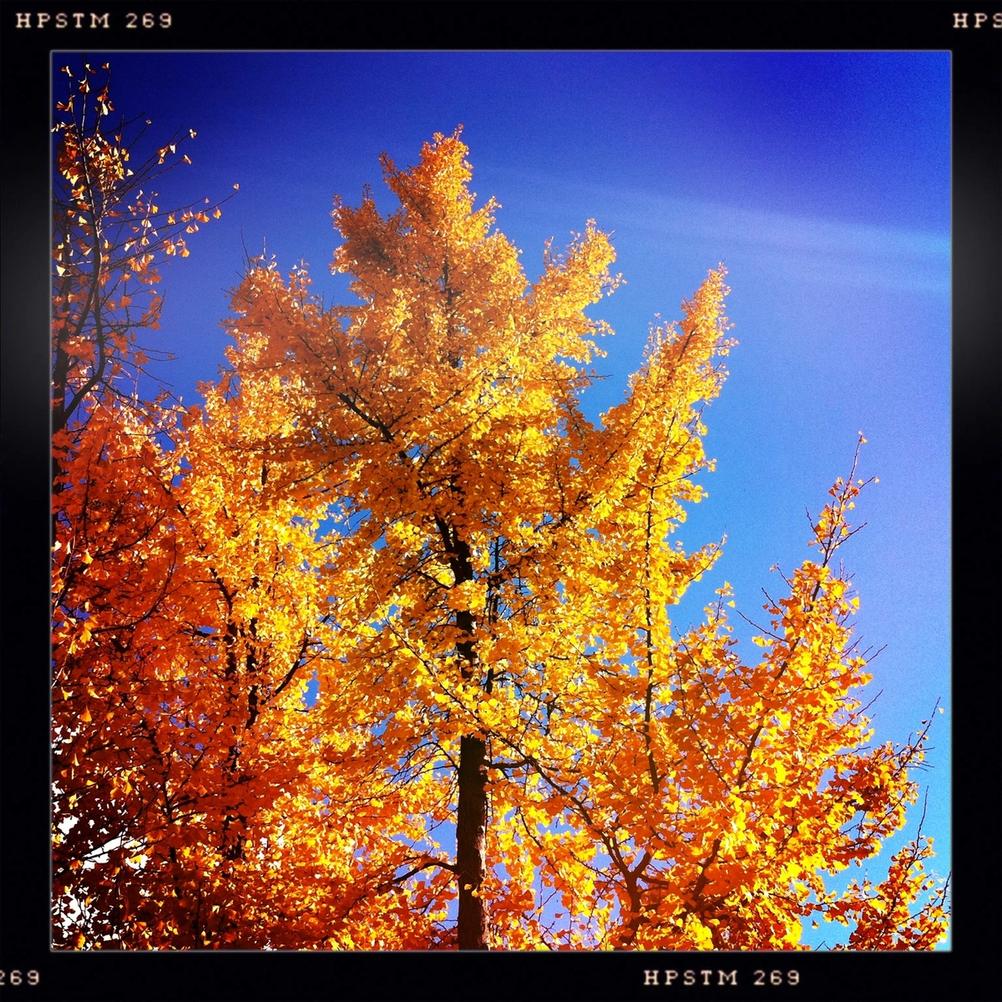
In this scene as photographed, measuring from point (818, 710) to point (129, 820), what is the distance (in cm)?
506

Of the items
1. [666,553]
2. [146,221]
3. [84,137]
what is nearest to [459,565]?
[666,553]

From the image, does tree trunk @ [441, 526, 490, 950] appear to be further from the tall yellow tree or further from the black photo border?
the black photo border

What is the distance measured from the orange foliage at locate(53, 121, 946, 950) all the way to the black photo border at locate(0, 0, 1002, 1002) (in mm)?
910

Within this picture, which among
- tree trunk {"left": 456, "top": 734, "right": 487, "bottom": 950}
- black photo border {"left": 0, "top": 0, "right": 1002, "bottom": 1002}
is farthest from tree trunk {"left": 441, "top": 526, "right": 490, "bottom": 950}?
black photo border {"left": 0, "top": 0, "right": 1002, "bottom": 1002}

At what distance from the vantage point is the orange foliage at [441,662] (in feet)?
13.9

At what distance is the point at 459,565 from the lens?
257 inches

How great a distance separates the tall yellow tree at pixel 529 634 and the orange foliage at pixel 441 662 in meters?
0.03

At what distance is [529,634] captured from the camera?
531cm
